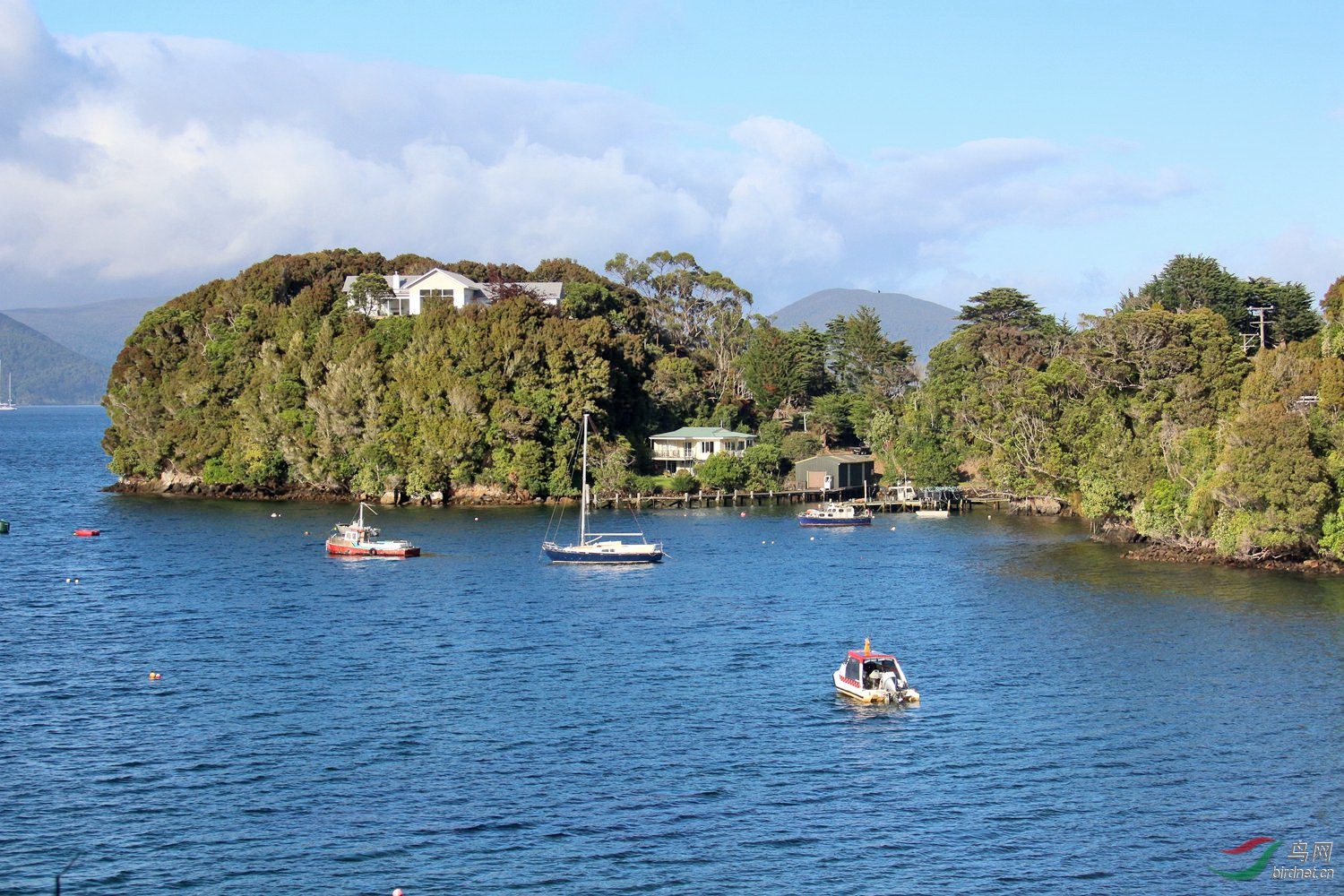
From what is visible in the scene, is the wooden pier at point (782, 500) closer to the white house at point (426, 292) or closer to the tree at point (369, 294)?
the white house at point (426, 292)

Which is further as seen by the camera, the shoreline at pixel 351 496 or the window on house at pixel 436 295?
the window on house at pixel 436 295

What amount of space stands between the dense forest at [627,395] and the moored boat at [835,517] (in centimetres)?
1610

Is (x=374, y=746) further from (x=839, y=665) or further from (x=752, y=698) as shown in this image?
(x=839, y=665)

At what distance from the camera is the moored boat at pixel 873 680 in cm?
5462

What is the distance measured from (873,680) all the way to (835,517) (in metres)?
66.8

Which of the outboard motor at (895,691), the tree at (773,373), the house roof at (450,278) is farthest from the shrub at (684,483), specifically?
the outboard motor at (895,691)

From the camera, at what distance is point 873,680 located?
5497 cm

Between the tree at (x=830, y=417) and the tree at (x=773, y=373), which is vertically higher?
the tree at (x=773, y=373)

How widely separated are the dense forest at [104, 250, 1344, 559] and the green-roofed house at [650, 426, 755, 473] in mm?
2340

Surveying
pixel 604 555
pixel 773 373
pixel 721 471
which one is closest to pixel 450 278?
pixel 773 373

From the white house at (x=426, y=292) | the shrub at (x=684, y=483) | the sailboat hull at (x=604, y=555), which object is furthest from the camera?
the white house at (x=426, y=292)

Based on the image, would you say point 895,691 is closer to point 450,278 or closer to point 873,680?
point 873,680

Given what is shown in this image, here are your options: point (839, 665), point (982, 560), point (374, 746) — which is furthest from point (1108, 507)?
point (374, 746)
